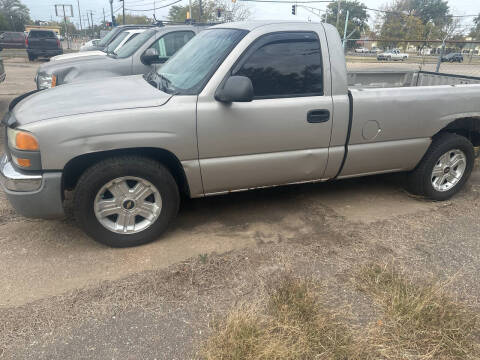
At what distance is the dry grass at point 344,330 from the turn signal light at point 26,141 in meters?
1.82

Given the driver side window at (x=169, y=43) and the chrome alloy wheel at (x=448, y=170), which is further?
A: the driver side window at (x=169, y=43)

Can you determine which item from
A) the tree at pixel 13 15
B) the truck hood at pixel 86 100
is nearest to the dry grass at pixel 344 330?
the truck hood at pixel 86 100

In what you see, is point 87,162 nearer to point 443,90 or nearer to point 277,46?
point 277,46

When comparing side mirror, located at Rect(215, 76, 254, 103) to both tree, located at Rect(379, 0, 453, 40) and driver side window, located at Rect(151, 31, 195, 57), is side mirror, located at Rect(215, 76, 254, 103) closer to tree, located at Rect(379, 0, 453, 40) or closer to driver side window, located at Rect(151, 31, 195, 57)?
driver side window, located at Rect(151, 31, 195, 57)

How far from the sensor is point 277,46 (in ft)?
11.1

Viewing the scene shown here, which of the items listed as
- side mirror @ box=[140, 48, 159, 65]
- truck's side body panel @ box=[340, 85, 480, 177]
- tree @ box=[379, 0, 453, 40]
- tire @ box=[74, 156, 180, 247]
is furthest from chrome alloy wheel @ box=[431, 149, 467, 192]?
tree @ box=[379, 0, 453, 40]

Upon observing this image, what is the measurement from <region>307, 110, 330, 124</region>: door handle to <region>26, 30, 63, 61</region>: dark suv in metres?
23.9

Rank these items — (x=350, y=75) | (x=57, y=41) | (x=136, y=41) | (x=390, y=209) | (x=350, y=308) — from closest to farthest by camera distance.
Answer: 1. (x=350, y=308)
2. (x=390, y=209)
3. (x=350, y=75)
4. (x=136, y=41)
5. (x=57, y=41)

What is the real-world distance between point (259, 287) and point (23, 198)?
1880mm

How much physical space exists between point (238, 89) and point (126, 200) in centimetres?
128

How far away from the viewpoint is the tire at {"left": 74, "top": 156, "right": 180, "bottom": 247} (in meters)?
3.03

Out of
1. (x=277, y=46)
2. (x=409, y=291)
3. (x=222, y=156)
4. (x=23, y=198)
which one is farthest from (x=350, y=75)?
(x=23, y=198)

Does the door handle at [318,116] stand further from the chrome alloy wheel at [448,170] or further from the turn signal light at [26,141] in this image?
the turn signal light at [26,141]

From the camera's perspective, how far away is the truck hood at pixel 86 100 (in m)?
2.93
